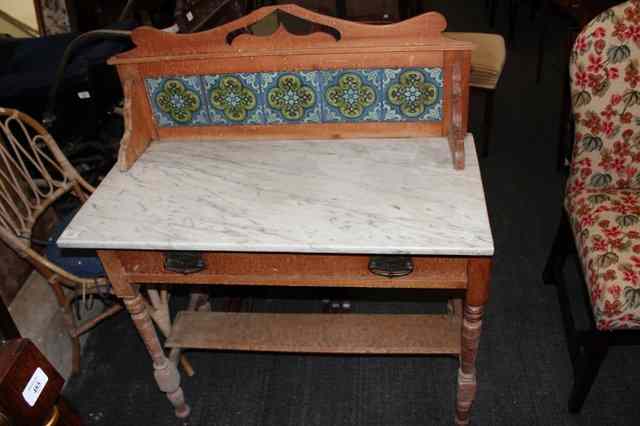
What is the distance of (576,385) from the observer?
1.79m

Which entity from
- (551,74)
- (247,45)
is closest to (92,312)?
(247,45)

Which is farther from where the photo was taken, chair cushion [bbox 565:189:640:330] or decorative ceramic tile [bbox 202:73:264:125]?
decorative ceramic tile [bbox 202:73:264:125]

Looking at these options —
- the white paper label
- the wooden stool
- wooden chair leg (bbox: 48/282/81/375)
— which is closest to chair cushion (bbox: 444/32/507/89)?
the wooden stool

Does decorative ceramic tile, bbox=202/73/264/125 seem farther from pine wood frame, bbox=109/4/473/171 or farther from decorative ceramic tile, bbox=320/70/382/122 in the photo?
decorative ceramic tile, bbox=320/70/382/122

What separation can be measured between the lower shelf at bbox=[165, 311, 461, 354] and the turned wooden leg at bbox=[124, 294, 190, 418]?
0.23 ft

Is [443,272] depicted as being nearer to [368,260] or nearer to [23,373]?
[368,260]

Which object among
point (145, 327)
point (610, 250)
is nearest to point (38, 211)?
point (145, 327)

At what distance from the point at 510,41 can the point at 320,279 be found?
3.77 meters

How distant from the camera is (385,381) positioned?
79.4 inches

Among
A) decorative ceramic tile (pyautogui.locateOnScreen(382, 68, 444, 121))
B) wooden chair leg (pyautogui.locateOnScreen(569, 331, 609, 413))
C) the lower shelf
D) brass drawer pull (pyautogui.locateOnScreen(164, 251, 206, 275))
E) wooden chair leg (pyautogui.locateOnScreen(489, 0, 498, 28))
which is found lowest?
wooden chair leg (pyautogui.locateOnScreen(569, 331, 609, 413))

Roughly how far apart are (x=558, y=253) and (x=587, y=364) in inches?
21.7

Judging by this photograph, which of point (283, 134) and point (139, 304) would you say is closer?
point (139, 304)

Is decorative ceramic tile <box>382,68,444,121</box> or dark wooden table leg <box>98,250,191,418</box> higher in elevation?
decorative ceramic tile <box>382,68,444,121</box>

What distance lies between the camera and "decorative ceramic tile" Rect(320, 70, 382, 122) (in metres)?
1.61
